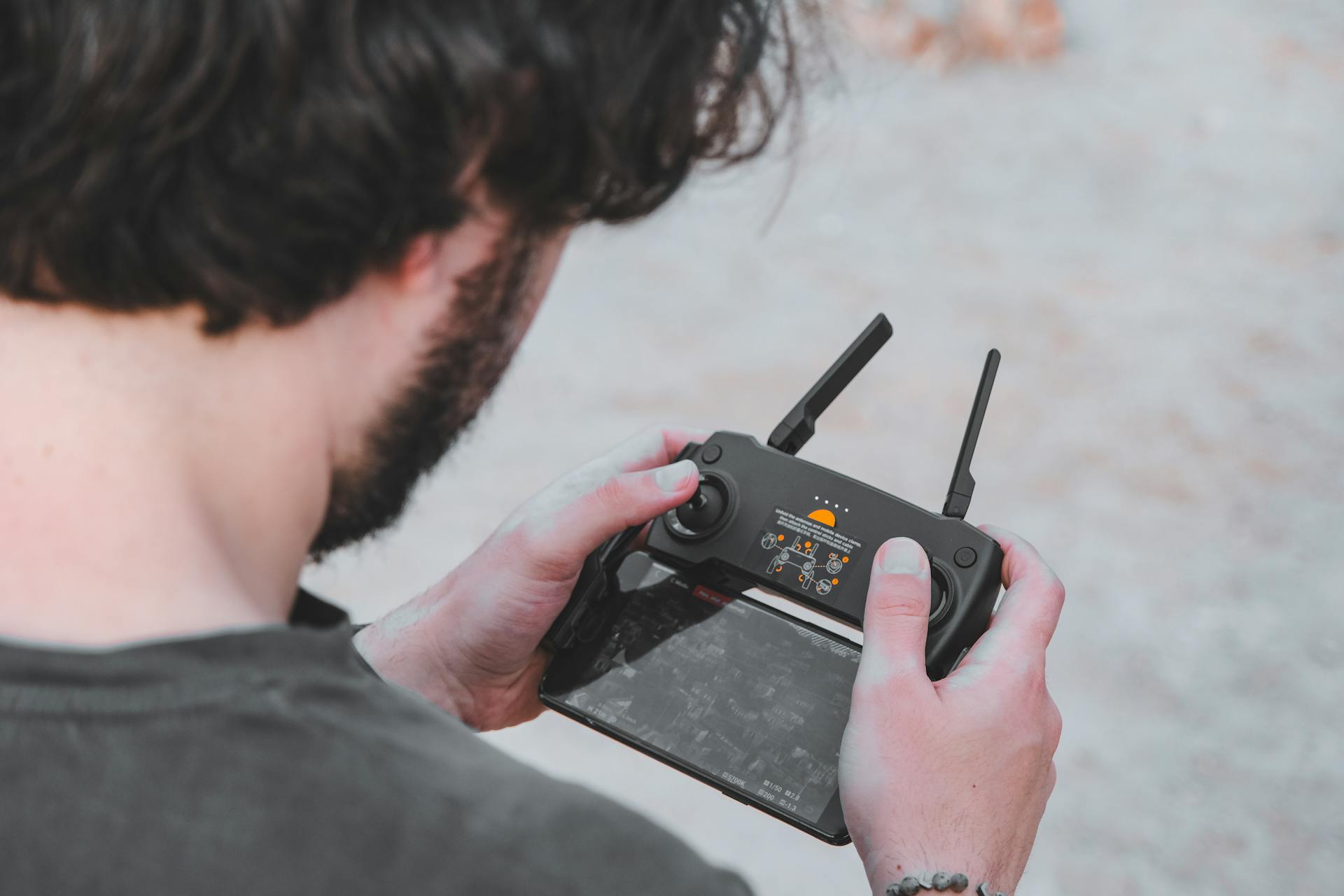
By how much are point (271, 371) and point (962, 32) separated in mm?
4145

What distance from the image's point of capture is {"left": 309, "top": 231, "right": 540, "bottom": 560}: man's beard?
0.59 m

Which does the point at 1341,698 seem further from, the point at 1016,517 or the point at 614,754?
the point at 614,754

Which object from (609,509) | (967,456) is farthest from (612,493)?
(967,456)

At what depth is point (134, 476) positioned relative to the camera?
48 centimetres

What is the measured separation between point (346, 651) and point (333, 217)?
7.2 inches

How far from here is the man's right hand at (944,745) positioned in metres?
0.66

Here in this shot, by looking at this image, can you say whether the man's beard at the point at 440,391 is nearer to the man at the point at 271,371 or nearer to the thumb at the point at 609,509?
the man at the point at 271,371

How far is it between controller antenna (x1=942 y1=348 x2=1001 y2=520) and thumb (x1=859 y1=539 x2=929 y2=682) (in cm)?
8

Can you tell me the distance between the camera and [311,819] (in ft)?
1.43

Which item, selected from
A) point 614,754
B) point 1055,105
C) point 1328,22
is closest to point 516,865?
point 614,754

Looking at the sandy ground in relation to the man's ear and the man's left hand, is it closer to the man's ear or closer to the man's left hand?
the man's left hand

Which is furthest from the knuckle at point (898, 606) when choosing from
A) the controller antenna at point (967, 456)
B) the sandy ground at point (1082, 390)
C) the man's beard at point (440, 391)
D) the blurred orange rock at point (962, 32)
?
the blurred orange rock at point (962, 32)

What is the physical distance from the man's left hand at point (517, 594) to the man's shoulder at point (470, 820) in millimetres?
376

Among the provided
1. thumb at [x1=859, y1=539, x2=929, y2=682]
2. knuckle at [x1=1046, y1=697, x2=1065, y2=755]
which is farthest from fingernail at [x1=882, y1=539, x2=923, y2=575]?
knuckle at [x1=1046, y1=697, x2=1065, y2=755]
